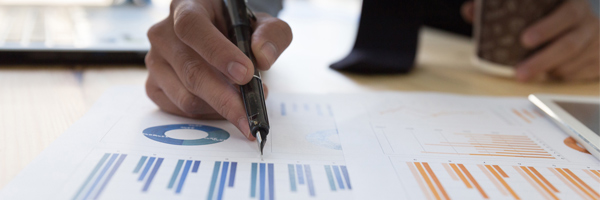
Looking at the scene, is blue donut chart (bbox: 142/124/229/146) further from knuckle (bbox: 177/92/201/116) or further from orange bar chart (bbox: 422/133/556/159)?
orange bar chart (bbox: 422/133/556/159)

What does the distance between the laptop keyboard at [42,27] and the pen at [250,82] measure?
33 centimetres

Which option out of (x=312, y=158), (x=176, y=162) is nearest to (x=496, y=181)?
(x=312, y=158)

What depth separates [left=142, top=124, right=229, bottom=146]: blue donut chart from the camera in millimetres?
381

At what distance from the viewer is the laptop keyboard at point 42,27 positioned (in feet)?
2.07

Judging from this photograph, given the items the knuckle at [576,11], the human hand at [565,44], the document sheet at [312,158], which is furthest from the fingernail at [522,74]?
the document sheet at [312,158]

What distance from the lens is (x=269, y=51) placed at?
0.41m

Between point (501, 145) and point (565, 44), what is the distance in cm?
41

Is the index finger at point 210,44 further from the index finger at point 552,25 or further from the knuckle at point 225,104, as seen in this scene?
the index finger at point 552,25

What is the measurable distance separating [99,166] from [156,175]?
0.15ft

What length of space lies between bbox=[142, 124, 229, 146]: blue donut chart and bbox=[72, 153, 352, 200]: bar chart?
0.12 feet

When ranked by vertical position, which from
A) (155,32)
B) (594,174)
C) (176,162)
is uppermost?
(155,32)

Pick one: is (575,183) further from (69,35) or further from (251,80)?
(69,35)

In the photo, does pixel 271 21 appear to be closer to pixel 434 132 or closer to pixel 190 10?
pixel 190 10

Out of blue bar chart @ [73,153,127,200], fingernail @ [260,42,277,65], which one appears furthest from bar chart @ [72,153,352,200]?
fingernail @ [260,42,277,65]
